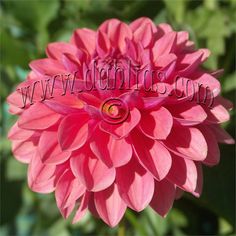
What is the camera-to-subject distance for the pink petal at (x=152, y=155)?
1.25ft

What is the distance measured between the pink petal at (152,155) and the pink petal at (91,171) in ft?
0.09

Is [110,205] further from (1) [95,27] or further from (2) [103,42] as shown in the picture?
(1) [95,27]

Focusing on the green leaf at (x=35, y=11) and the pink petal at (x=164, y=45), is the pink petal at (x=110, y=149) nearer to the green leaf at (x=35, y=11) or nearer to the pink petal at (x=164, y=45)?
the pink petal at (x=164, y=45)

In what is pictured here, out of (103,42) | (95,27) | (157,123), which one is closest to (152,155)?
(157,123)

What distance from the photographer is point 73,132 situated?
0.40 m

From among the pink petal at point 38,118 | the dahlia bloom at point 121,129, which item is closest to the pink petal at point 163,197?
the dahlia bloom at point 121,129

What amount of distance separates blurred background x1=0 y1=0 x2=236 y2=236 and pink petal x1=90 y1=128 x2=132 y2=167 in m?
0.20

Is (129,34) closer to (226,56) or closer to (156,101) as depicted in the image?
(156,101)

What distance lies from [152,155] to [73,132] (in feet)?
0.22

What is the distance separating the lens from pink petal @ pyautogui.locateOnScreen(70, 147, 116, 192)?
0.38m

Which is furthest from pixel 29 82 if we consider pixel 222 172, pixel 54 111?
pixel 222 172

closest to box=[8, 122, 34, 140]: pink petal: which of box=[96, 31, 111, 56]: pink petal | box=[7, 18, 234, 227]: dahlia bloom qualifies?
box=[7, 18, 234, 227]: dahlia bloom

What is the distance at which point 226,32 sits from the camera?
0.62 metres

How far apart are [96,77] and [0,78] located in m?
0.41
